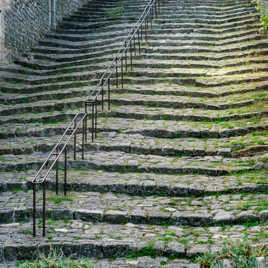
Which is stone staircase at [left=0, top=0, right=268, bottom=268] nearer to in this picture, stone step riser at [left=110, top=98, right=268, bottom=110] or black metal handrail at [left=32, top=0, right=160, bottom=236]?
stone step riser at [left=110, top=98, right=268, bottom=110]

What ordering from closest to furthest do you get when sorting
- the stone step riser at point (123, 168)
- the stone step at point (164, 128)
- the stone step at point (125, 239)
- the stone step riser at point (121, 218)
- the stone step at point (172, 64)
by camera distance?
the stone step at point (125, 239) → the stone step riser at point (121, 218) → the stone step riser at point (123, 168) → the stone step at point (164, 128) → the stone step at point (172, 64)

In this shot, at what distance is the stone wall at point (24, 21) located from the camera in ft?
45.1

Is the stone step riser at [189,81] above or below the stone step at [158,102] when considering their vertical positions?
above

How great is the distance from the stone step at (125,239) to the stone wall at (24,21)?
28.8ft

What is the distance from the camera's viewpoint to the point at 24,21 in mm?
15250

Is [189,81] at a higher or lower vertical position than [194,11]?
lower

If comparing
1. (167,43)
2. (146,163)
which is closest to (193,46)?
(167,43)

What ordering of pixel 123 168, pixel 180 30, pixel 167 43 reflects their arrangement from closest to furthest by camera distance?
pixel 123 168, pixel 167 43, pixel 180 30

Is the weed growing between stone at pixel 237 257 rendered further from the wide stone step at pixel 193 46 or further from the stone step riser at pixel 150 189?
the wide stone step at pixel 193 46

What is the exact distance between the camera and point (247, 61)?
12.0m

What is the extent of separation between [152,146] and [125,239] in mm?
2730

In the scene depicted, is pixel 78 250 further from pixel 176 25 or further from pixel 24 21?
pixel 24 21

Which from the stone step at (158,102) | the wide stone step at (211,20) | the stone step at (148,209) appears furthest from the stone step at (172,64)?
the stone step at (148,209)

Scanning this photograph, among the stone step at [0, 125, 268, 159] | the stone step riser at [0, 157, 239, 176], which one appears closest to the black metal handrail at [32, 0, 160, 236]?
the stone step riser at [0, 157, 239, 176]
